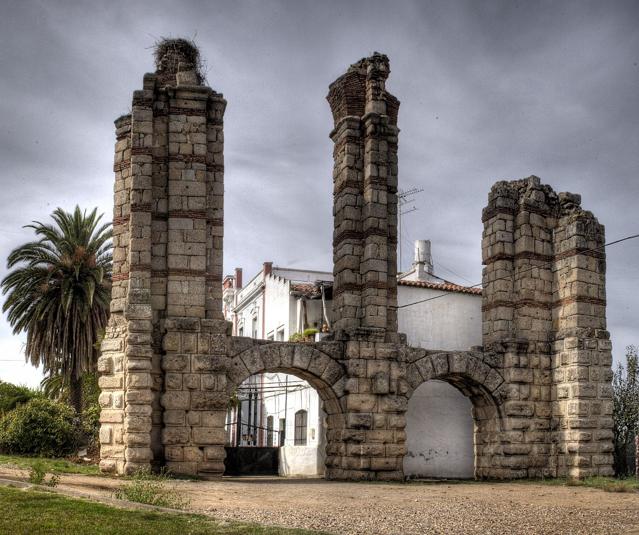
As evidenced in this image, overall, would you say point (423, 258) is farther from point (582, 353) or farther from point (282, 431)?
point (582, 353)

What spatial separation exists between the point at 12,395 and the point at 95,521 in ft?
75.9

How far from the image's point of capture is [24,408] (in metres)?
25.3

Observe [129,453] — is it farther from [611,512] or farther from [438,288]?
[438,288]

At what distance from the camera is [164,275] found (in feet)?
66.5

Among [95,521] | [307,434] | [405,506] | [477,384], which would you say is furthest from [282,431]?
[95,521]

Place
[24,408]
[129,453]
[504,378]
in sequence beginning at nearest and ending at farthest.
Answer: [129,453] → [504,378] → [24,408]

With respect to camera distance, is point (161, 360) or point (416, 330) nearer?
point (161, 360)

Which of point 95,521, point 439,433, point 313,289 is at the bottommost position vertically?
point 95,521

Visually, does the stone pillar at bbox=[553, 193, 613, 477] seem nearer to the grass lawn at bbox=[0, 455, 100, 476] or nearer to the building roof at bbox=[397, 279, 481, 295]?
the building roof at bbox=[397, 279, 481, 295]

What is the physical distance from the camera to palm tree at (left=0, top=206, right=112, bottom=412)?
30219 millimetres

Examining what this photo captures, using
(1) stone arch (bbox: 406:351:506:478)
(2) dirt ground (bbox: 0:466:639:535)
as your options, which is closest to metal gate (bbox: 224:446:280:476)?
(1) stone arch (bbox: 406:351:506:478)

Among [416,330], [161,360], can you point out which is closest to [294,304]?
[416,330]

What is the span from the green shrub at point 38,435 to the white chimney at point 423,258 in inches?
587

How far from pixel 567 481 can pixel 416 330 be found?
6553mm
